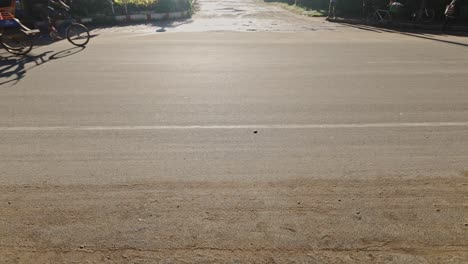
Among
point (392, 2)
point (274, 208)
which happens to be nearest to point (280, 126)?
point (274, 208)

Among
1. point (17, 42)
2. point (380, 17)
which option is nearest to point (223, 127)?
point (17, 42)

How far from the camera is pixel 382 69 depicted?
9.98 metres

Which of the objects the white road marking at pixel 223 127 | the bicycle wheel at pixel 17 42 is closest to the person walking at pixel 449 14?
the white road marking at pixel 223 127

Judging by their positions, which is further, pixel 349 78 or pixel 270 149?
pixel 349 78

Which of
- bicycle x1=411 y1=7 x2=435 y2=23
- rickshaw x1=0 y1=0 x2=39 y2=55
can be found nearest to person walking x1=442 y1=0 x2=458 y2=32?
bicycle x1=411 y1=7 x2=435 y2=23

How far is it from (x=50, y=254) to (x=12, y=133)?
318 cm

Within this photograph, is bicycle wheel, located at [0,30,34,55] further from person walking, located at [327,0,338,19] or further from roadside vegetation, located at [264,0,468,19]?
roadside vegetation, located at [264,0,468,19]

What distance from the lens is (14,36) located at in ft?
38.7

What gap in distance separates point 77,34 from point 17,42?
195cm

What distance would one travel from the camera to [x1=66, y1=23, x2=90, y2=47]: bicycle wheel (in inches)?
521

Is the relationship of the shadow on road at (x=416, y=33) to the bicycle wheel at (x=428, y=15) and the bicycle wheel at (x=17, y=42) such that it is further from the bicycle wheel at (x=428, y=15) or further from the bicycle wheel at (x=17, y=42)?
the bicycle wheel at (x=17, y=42)

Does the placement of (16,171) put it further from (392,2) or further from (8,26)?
(392,2)

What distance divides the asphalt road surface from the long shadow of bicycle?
103 mm

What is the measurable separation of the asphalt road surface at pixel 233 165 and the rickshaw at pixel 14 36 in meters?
2.30
